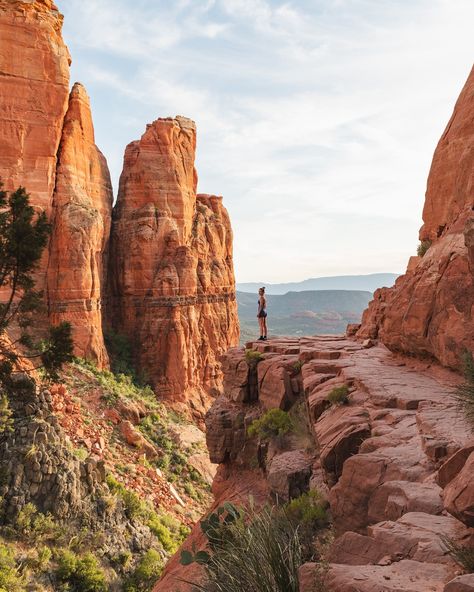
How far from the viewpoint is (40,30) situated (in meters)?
26.0

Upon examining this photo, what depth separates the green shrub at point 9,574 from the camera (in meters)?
13.3

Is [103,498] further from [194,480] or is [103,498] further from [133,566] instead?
[194,480]

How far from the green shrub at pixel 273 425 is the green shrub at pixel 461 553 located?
21.4 feet

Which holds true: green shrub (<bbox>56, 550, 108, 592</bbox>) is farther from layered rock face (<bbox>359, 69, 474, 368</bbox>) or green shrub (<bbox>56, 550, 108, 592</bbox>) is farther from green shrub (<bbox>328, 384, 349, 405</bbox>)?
layered rock face (<bbox>359, 69, 474, 368</bbox>)

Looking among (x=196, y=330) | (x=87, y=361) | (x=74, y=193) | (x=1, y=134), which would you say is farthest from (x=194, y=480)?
(x=1, y=134)

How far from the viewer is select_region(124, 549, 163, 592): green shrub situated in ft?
54.7

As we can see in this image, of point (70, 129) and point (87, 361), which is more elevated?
point (70, 129)

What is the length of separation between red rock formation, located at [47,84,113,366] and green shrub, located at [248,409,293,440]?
2122cm

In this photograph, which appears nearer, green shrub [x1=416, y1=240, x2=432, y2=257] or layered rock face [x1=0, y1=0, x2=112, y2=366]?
green shrub [x1=416, y1=240, x2=432, y2=257]

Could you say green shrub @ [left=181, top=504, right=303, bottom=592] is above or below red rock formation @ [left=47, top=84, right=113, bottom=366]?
below

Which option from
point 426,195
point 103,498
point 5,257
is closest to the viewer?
point 426,195

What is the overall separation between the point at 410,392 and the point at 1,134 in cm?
2724

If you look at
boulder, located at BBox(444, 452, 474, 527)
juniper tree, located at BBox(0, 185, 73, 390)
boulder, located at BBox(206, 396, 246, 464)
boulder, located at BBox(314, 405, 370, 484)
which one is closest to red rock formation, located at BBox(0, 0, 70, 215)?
juniper tree, located at BBox(0, 185, 73, 390)

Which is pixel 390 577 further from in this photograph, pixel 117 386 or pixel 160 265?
pixel 160 265
